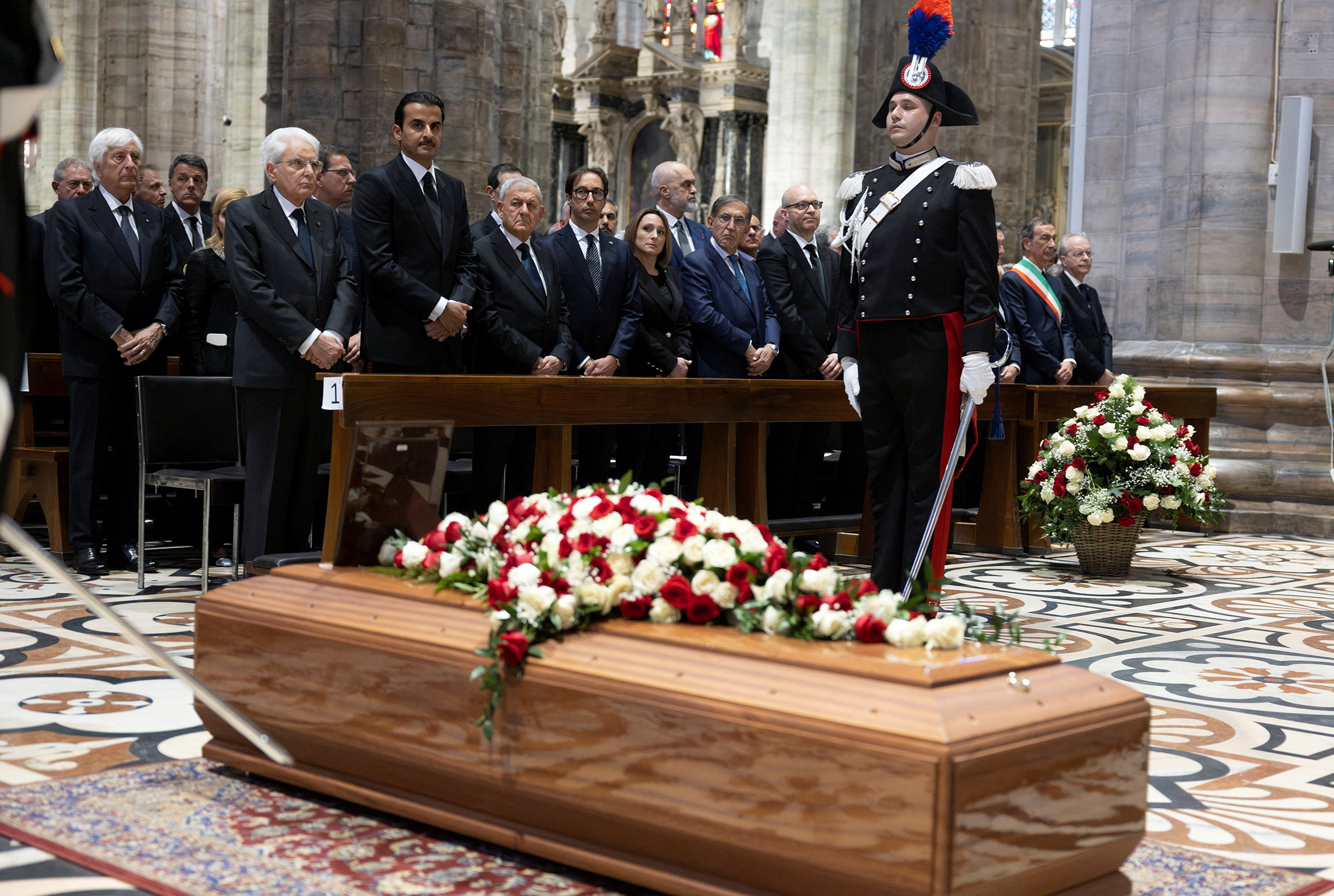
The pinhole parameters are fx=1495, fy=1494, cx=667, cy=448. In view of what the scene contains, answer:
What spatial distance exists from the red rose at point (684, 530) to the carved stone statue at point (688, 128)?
28919mm

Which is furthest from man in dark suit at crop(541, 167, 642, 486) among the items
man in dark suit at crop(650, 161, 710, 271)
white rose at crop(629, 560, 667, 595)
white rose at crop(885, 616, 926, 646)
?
white rose at crop(885, 616, 926, 646)

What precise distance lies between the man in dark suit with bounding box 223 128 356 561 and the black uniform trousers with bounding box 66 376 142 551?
0.92m

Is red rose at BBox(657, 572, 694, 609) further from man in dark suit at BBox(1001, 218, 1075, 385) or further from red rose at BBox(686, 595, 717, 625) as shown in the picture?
man in dark suit at BBox(1001, 218, 1075, 385)

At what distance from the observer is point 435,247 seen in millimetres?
5879

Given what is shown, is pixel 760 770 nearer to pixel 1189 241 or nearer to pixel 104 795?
pixel 104 795

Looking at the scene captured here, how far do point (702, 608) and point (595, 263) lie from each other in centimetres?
435

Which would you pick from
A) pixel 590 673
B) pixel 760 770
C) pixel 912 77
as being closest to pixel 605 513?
pixel 590 673

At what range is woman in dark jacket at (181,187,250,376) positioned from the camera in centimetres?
690

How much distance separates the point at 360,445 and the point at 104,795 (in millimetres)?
895

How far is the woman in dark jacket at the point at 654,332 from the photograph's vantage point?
7000mm

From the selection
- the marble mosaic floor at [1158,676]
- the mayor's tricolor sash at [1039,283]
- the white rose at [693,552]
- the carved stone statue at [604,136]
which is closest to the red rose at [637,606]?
the white rose at [693,552]

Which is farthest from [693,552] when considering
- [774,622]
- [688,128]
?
[688,128]

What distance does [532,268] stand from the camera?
6.41m

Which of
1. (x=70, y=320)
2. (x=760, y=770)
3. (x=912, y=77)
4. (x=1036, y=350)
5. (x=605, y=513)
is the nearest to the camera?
(x=760, y=770)
